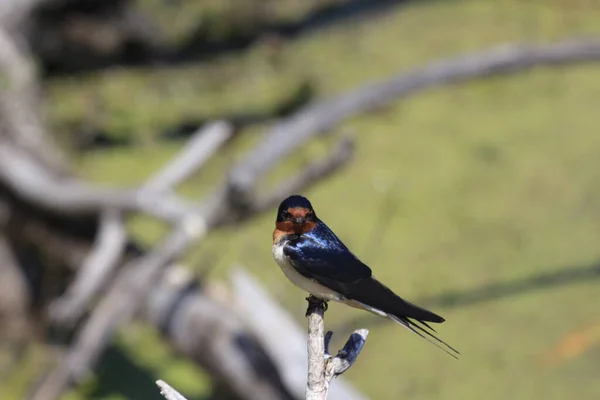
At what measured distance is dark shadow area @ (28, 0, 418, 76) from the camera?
13.9 feet

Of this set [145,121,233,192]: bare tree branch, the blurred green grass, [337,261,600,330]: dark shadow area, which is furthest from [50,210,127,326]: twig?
[337,261,600,330]: dark shadow area

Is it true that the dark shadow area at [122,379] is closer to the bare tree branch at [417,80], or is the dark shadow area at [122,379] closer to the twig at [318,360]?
the bare tree branch at [417,80]

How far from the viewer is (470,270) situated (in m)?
2.96

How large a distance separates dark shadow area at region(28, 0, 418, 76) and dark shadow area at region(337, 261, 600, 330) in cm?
197

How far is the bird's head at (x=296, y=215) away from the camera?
2.51 ft

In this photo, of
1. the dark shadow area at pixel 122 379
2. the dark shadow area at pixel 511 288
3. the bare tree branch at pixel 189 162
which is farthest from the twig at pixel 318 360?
the dark shadow area at pixel 511 288

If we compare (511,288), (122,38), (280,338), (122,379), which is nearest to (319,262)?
(280,338)

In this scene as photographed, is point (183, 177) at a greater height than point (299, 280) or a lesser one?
lesser

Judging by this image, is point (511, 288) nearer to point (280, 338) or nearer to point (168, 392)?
point (280, 338)

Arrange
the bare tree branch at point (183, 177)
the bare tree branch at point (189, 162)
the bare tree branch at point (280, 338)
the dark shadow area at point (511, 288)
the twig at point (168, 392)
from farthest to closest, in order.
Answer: the dark shadow area at point (511, 288) → the bare tree branch at point (189, 162) → the bare tree branch at point (183, 177) → the bare tree branch at point (280, 338) → the twig at point (168, 392)

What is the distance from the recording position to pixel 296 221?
0.77 m

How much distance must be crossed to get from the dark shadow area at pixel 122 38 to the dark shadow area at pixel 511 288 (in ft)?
6.47

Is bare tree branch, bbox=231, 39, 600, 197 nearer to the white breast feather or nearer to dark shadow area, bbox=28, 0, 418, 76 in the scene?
the white breast feather

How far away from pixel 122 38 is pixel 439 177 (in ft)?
5.96
